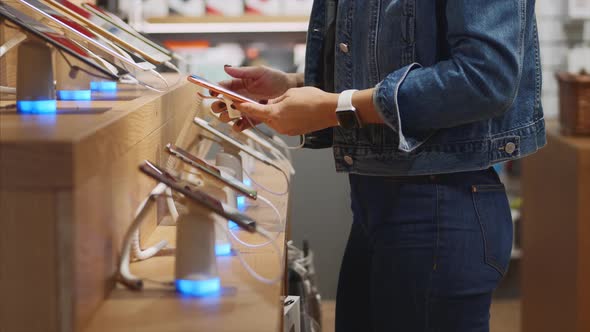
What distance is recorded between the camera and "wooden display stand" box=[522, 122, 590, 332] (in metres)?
2.63

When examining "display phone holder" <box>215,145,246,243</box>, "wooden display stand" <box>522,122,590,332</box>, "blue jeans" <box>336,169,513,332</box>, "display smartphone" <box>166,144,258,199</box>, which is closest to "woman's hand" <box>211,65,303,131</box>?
"display phone holder" <box>215,145,246,243</box>

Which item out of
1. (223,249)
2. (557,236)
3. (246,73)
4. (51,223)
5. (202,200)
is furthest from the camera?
(557,236)

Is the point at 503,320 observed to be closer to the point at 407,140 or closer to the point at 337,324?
the point at 337,324

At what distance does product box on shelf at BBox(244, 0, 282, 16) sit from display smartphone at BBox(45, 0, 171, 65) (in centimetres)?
234

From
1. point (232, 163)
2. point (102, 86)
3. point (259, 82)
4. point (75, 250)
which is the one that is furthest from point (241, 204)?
point (75, 250)

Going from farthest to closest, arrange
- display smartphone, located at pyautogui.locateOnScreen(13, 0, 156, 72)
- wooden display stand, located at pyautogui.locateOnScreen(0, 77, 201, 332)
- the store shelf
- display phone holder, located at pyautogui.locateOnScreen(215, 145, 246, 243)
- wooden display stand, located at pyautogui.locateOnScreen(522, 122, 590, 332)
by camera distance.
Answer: the store shelf
wooden display stand, located at pyautogui.locateOnScreen(522, 122, 590, 332)
display phone holder, located at pyautogui.locateOnScreen(215, 145, 246, 243)
display smartphone, located at pyautogui.locateOnScreen(13, 0, 156, 72)
wooden display stand, located at pyautogui.locateOnScreen(0, 77, 201, 332)

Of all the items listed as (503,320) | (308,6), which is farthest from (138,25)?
(503,320)

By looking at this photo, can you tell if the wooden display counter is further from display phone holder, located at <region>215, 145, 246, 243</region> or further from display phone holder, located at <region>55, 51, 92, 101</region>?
display phone holder, located at <region>215, 145, 246, 243</region>

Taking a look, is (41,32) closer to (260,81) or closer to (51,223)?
(51,223)

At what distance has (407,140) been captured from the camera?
1.27 meters

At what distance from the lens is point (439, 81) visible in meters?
1.23

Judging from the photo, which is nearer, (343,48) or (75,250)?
(75,250)

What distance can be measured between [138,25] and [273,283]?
9.62 ft

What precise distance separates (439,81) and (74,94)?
743 mm
